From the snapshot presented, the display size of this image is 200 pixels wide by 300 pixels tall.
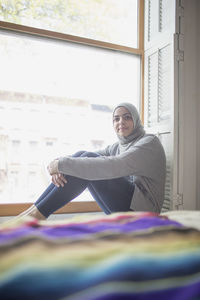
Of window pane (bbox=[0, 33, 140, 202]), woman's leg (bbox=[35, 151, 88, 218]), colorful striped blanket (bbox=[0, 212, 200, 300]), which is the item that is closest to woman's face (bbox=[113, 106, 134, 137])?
woman's leg (bbox=[35, 151, 88, 218])

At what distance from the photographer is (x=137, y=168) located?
1.48 m

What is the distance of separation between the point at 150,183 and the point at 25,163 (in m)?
1.12

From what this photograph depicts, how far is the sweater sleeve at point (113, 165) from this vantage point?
1.36 metres

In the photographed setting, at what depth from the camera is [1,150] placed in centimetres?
205

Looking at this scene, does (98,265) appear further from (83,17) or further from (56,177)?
(83,17)

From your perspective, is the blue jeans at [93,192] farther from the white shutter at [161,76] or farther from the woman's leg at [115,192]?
the white shutter at [161,76]

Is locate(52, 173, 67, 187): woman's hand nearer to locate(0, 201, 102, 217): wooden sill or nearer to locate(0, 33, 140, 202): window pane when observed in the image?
locate(0, 201, 102, 217): wooden sill

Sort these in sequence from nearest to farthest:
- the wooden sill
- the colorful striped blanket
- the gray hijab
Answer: the colorful striped blanket
the gray hijab
the wooden sill

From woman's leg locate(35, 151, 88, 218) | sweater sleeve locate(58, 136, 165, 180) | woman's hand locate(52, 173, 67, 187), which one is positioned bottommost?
woman's leg locate(35, 151, 88, 218)

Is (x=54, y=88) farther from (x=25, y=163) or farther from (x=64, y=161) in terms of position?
(x=64, y=161)

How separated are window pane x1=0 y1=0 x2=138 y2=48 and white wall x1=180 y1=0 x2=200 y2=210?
1.81ft

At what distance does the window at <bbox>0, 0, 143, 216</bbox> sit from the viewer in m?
2.07

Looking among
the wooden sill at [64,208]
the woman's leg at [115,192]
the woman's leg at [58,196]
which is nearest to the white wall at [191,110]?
the woman's leg at [115,192]

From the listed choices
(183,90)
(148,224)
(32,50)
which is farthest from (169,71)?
(148,224)
